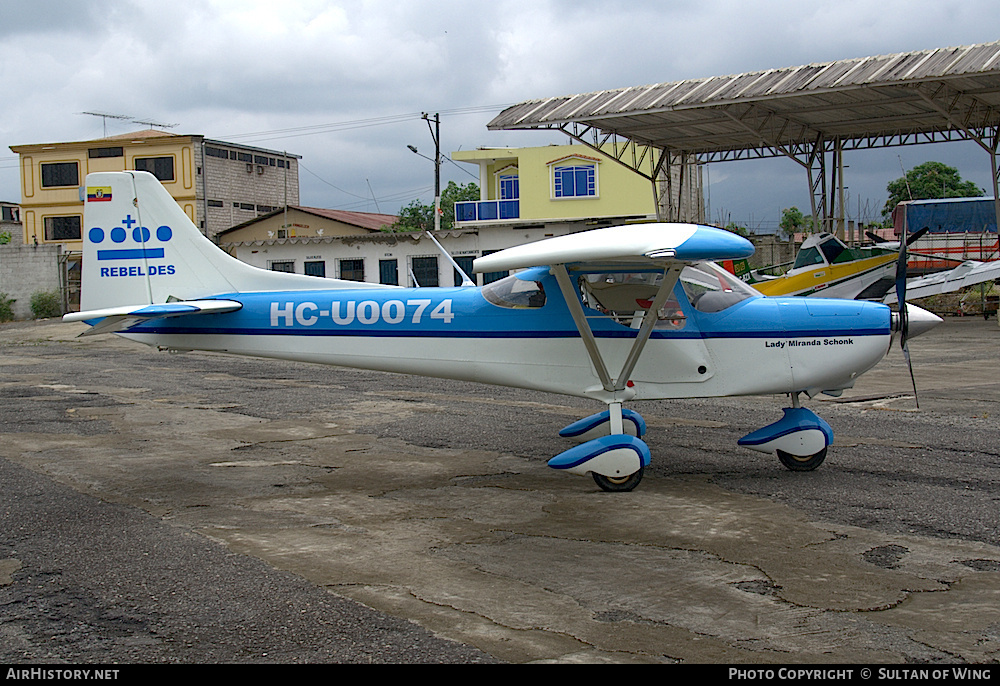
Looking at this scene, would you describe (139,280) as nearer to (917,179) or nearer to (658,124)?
(658,124)

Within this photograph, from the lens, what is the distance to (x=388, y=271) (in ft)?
125

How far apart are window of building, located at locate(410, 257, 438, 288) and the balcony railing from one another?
7965 millimetres

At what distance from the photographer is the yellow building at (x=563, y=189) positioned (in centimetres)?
4297

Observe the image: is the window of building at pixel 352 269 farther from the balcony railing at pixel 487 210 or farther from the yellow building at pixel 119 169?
the yellow building at pixel 119 169

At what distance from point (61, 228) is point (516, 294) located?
51.5 m

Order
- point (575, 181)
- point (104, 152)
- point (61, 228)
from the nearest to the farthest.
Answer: point (575, 181) → point (104, 152) → point (61, 228)

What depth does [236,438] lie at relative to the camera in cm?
972

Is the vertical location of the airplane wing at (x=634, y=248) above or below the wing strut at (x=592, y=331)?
above

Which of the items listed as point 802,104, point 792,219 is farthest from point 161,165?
point 792,219

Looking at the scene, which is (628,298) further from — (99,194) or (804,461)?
(99,194)

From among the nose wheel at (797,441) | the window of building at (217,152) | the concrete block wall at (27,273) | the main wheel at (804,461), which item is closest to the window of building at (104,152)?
the window of building at (217,152)

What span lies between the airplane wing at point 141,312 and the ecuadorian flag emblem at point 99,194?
1.14m
